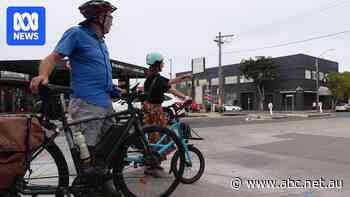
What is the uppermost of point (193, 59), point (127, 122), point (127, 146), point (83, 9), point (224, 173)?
point (193, 59)

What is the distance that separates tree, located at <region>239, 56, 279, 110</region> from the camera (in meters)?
57.7

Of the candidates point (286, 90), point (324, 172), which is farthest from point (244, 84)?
point (324, 172)

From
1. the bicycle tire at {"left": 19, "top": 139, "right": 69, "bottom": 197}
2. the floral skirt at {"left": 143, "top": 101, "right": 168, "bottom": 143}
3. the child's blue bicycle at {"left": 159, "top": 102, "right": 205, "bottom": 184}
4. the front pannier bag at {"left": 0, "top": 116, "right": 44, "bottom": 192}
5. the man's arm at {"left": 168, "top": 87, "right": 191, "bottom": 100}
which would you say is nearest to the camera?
the front pannier bag at {"left": 0, "top": 116, "right": 44, "bottom": 192}

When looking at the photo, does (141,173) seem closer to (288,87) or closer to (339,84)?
(288,87)

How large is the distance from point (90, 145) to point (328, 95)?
66973 millimetres

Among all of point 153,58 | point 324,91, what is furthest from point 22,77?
point 324,91

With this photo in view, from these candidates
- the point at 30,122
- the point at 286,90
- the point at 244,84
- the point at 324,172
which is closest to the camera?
the point at 30,122

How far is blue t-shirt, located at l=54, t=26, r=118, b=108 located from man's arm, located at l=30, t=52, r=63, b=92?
0.40 ft

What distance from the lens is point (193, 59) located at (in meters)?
44.9

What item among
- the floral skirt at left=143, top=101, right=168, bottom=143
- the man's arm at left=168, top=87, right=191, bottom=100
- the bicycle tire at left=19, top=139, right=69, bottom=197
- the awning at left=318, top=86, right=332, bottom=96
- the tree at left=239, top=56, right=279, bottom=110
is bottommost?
the bicycle tire at left=19, top=139, right=69, bottom=197

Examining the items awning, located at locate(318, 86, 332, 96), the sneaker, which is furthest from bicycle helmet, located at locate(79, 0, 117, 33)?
awning, located at locate(318, 86, 332, 96)

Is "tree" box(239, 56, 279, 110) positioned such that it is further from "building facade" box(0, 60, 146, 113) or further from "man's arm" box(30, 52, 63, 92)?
"man's arm" box(30, 52, 63, 92)

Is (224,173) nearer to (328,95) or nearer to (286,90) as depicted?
(286,90)

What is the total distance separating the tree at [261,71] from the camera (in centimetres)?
5767
